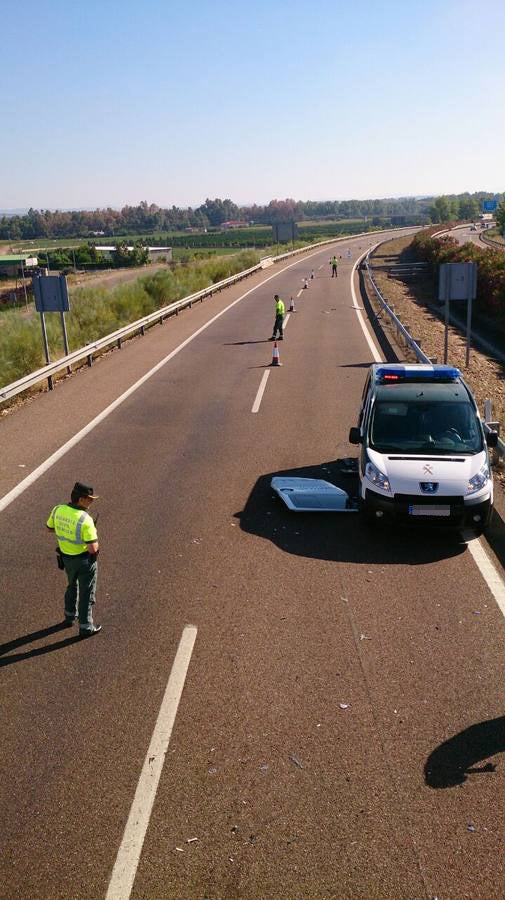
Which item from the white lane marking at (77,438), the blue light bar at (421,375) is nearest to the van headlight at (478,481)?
the blue light bar at (421,375)

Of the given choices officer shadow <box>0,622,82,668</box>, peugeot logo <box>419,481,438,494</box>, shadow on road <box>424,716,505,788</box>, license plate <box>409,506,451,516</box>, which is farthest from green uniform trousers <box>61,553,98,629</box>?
peugeot logo <box>419,481,438,494</box>

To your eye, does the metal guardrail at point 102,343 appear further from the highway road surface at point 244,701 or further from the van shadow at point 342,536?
the van shadow at point 342,536

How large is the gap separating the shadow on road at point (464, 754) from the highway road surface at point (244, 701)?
0.02m

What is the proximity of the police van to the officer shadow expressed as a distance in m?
3.97

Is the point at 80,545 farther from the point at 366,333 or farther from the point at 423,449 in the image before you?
the point at 366,333

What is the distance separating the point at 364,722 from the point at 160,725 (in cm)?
155

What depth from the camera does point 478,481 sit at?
9.55 metres

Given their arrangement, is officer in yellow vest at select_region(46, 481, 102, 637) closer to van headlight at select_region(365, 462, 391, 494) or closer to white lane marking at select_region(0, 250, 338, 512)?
van headlight at select_region(365, 462, 391, 494)

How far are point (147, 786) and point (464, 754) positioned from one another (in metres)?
2.24

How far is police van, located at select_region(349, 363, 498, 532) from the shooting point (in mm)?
9352

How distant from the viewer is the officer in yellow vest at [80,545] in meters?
7.22

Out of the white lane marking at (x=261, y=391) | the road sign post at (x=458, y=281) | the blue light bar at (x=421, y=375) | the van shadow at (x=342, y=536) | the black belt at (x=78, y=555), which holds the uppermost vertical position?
the road sign post at (x=458, y=281)

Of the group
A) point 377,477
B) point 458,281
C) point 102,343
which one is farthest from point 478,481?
point 102,343

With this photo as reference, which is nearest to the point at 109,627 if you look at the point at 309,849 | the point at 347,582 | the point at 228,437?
the point at 347,582
